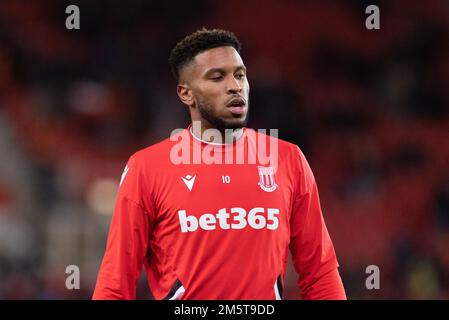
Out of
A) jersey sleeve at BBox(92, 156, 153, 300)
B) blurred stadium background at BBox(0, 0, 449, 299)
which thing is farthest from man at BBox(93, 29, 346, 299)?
blurred stadium background at BBox(0, 0, 449, 299)

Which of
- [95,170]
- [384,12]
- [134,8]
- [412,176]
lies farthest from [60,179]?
[384,12]

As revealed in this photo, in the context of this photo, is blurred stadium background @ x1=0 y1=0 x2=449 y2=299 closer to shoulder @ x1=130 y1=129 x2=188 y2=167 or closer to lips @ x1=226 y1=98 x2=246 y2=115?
shoulder @ x1=130 y1=129 x2=188 y2=167

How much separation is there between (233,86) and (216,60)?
6.2 inches

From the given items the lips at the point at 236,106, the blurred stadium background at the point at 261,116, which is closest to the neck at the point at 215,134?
the lips at the point at 236,106

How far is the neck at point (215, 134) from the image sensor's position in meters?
3.11

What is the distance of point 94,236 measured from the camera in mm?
7184

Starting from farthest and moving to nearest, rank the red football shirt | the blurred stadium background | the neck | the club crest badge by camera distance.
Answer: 1. the blurred stadium background
2. the neck
3. the club crest badge
4. the red football shirt

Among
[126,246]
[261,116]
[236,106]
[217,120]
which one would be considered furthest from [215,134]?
[261,116]

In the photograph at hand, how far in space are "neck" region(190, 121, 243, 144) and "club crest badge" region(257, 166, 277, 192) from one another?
0.19 metres

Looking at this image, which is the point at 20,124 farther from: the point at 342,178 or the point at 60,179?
the point at 342,178

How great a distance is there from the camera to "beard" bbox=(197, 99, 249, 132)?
3025 millimetres

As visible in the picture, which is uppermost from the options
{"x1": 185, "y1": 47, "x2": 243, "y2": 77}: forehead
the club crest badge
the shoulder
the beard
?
{"x1": 185, "y1": 47, "x2": 243, "y2": 77}: forehead

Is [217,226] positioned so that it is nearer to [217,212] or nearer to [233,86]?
[217,212]

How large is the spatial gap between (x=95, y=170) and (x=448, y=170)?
→ 4.02 metres
